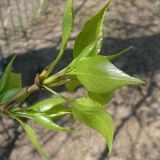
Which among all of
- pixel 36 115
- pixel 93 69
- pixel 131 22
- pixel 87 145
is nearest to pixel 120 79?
pixel 93 69

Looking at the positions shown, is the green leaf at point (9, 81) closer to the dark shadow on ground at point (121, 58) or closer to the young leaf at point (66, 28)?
the young leaf at point (66, 28)

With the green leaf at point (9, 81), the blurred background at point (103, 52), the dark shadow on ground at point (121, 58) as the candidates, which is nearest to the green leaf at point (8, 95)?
the green leaf at point (9, 81)

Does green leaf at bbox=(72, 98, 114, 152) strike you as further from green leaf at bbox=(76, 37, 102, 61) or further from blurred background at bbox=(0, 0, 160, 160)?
blurred background at bbox=(0, 0, 160, 160)

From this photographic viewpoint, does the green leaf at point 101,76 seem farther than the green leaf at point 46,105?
No

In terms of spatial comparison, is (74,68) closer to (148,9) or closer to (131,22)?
(131,22)

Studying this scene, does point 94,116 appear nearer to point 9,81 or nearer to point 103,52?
point 9,81

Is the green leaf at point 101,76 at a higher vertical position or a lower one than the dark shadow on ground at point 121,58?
higher

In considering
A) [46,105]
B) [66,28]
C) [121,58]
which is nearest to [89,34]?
[66,28]
